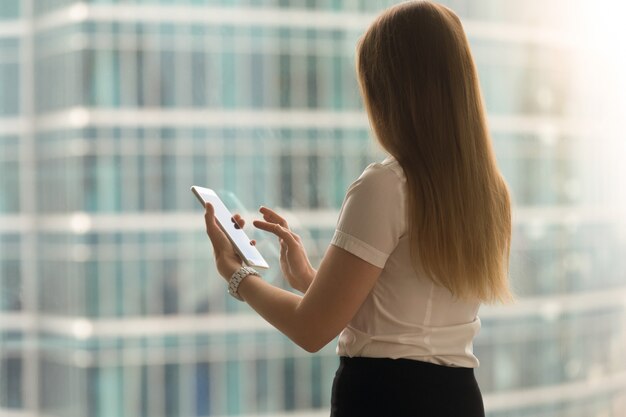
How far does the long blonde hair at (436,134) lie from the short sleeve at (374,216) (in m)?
0.03

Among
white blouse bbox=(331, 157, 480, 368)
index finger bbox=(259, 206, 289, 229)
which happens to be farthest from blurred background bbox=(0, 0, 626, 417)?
white blouse bbox=(331, 157, 480, 368)

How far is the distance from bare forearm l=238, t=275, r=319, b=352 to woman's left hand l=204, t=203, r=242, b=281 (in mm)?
54

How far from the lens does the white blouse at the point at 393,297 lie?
119 cm

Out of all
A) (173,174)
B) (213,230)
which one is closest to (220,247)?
(213,230)

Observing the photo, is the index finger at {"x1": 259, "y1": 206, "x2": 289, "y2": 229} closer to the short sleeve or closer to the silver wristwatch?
the silver wristwatch

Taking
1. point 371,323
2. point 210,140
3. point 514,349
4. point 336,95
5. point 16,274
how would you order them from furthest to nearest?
1. point 514,349
2. point 336,95
3. point 210,140
4. point 16,274
5. point 371,323

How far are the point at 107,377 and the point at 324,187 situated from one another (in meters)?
0.92

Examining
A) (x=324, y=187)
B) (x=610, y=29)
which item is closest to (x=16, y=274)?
(x=324, y=187)

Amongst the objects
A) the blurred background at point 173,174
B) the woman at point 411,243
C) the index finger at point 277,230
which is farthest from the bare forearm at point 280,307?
the blurred background at point 173,174

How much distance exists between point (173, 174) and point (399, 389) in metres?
1.47

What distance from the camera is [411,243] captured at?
122 cm

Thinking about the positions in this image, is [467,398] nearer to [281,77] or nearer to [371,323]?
[371,323]

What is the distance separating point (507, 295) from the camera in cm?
133

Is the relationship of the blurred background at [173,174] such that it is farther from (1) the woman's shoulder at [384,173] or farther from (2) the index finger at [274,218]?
(1) the woman's shoulder at [384,173]
